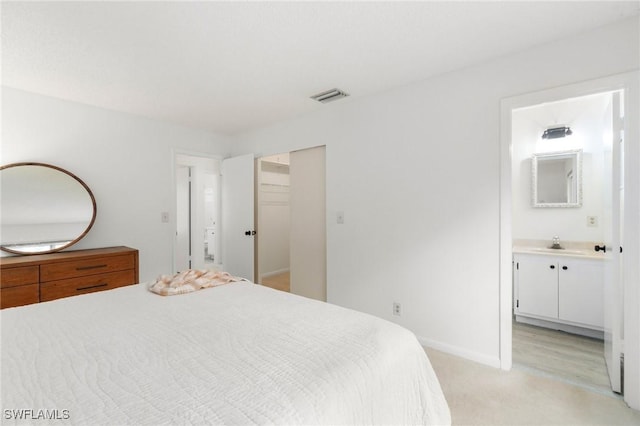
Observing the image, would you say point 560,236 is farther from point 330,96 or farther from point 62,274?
point 62,274

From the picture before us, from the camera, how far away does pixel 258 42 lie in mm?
1954

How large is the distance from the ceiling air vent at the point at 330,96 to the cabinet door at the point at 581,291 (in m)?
2.73

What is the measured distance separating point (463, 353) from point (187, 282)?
7.34 feet

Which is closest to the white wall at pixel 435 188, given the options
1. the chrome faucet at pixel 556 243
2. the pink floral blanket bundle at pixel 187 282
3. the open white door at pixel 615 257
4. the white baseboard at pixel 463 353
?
the white baseboard at pixel 463 353

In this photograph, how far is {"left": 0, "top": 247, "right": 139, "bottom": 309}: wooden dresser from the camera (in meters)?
2.34

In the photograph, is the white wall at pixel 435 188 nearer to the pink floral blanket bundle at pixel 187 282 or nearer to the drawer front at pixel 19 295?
the pink floral blanket bundle at pixel 187 282

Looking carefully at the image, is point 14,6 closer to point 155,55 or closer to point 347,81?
point 155,55

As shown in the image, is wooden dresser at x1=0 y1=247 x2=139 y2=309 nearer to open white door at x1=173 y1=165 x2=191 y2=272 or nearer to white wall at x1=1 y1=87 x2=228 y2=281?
white wall at x1=1 y1=87 x2=228 y2=281

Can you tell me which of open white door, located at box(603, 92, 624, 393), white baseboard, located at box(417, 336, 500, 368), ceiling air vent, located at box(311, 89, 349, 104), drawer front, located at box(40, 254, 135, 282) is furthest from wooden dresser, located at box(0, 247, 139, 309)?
open white door, located at box(603, 92, 624, 393)

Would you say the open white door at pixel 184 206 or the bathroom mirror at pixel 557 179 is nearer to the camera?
the bathroom mirror at pixel 557 179

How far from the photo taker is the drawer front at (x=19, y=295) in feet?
7.52

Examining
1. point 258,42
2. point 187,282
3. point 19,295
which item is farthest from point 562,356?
point 19,295

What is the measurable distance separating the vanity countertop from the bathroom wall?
56 mm

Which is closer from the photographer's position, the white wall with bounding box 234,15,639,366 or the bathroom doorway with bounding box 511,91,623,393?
the white wall with bounding box 234,15,639,366
